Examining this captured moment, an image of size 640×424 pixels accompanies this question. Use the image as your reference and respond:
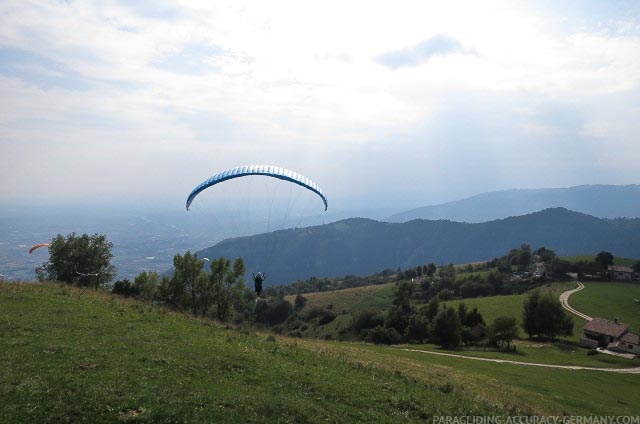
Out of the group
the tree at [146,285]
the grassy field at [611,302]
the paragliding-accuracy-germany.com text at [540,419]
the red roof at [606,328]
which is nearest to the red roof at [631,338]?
the red roof at [606,328]

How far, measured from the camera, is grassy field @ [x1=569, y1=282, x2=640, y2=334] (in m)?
77.8

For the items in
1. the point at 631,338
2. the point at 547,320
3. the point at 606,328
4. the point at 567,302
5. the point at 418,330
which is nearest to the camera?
the point at 631,338

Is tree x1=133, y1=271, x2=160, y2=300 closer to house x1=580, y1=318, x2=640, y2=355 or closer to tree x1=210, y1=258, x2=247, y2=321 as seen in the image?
tree x1=210, y1=258, x2=247, y2=321

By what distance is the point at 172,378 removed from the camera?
15.1m

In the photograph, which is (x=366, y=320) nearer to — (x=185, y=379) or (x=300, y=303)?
(x=300, y=303)

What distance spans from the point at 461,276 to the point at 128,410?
152 metres

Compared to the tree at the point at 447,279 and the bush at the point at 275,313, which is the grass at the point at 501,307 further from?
the bush at the point at 275,313

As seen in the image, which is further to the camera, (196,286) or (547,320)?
(547,320)

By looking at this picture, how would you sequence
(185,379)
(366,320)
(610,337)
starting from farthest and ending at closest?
(366,320)
(610,337)
(185,379)

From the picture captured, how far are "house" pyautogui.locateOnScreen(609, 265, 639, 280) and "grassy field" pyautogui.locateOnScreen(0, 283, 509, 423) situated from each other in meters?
126

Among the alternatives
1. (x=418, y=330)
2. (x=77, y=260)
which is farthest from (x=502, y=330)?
(x=77, y=260)

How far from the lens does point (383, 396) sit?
16734 mm

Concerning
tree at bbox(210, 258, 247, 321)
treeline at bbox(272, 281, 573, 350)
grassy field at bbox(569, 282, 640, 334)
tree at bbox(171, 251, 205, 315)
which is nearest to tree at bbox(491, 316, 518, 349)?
treeline at bbox(272, 281, 573, 350)

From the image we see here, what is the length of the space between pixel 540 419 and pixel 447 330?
4140cm
